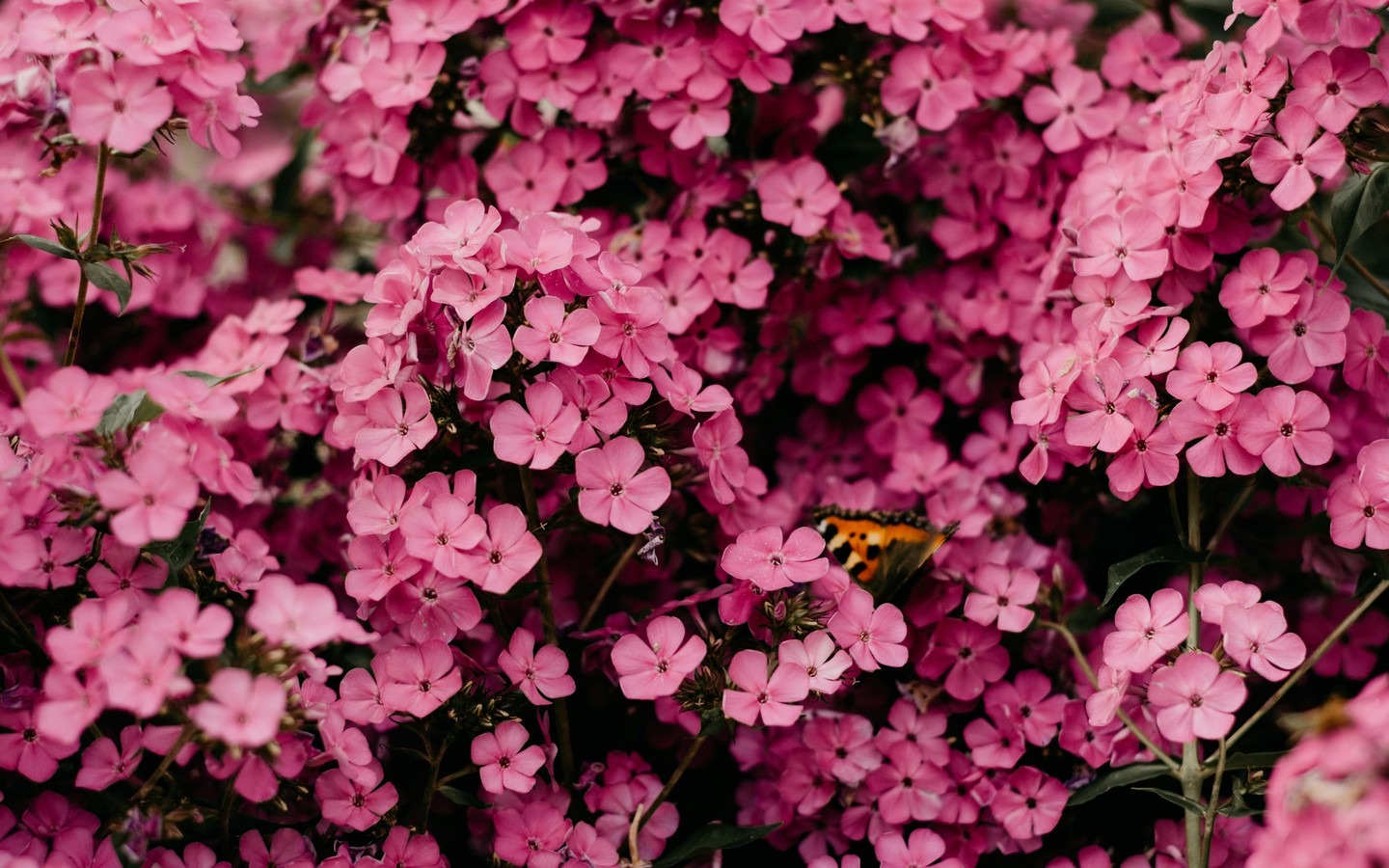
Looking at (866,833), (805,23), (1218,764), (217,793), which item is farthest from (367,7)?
(1218,764)

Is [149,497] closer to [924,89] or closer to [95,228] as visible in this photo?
[95,228]

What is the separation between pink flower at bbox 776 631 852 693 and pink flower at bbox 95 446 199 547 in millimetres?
649

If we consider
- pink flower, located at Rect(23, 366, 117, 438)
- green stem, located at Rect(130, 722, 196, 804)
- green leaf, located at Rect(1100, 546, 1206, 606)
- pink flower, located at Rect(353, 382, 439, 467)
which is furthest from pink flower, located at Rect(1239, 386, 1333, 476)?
pink flower, located at Rect(23, 366, 117, 438)

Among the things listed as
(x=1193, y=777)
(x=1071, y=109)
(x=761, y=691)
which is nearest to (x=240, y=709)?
(x=761, y=691)

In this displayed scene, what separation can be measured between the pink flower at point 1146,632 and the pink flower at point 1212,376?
0.74 feet

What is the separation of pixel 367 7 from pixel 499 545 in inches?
39.4

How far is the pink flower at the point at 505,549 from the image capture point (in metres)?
1.23

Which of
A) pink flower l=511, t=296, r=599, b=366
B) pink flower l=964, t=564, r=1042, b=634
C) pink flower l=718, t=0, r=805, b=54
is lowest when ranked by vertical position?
pink flower l=964, t=564, r=1042, b=634

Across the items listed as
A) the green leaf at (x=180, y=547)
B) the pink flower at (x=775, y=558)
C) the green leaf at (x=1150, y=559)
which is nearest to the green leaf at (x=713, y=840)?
the pink flower at (x=775, y=558)

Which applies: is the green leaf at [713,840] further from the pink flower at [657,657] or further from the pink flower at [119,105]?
the pink flower at [119,105]

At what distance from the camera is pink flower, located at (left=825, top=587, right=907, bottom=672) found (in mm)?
1305

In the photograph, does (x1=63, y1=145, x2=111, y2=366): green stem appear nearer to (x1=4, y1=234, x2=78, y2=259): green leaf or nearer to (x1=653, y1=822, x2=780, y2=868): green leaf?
(x1=4, y1=234, x2=78, y2=259): green leaf

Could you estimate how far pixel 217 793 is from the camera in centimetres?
140

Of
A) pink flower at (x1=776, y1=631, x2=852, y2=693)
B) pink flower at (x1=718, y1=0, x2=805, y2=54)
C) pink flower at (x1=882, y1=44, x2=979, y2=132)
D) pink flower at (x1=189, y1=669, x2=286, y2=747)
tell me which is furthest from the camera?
pink flower at (x1=882, y1=44, x2=979, y2=132)
